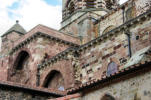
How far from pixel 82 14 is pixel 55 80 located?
9.34m

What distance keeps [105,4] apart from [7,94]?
2005 centimetres

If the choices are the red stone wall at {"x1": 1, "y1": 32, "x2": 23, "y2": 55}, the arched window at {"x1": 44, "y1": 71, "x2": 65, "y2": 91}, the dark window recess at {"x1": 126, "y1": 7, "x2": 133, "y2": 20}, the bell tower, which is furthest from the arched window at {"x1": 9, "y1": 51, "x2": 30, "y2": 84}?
the dark window recess at {"x1": 126, "y1": 7, "x2": 133, "y2": 20}

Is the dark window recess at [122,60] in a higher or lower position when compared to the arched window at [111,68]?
higher

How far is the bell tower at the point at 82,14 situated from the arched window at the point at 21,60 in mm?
5503

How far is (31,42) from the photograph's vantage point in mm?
29828

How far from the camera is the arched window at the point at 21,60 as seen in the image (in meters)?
31.2

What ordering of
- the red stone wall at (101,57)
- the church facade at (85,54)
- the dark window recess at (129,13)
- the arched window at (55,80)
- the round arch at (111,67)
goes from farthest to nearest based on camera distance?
the dark window recess at (129,13)
the arched window at (55,80)
the round arch at (111,67)
the red stone wall at (101,57)
the church facade at (85,54)

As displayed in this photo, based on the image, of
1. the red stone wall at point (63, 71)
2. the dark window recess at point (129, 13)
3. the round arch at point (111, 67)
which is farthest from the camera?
the dark window recess at point (129, 13)

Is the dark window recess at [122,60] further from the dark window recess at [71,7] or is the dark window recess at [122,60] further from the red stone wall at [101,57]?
the dark window recess at [71,7]

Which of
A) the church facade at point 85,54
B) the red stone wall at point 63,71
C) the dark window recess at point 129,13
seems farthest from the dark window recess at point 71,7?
the red stone wall at point 63,71

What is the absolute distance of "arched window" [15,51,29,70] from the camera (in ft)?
102

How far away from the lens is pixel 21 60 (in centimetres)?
3159

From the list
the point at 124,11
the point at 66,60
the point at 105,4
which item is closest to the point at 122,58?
the point at 66,60

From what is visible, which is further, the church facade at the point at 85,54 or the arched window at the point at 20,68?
the arched window at the point at 20,68
